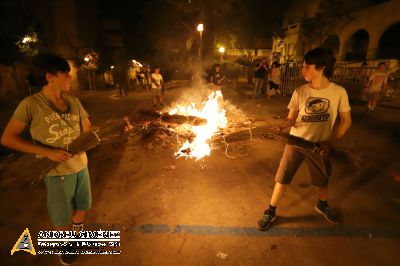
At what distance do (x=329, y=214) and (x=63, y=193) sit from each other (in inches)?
150

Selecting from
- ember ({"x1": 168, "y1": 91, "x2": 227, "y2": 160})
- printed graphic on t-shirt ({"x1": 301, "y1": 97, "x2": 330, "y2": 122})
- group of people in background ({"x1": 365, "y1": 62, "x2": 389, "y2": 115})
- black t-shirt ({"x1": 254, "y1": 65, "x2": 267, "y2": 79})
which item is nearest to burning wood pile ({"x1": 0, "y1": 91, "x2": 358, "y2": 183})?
ember ({"x1": 168, "y1": 91, "x2": 227, "y2": 160})

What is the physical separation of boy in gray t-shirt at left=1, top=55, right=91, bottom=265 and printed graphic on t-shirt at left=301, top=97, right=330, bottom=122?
117 inches

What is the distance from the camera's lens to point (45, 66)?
94.3 inches

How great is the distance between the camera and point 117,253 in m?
3.16

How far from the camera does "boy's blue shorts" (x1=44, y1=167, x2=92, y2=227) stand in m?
2.61

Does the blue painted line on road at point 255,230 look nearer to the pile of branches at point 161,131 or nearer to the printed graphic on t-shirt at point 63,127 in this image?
the pile of branches at point 161,131

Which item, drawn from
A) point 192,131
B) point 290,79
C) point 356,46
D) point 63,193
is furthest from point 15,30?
point 356,46

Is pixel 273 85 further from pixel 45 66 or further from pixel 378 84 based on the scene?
pixel 45 66

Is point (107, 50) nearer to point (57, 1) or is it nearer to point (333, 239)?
point (57, 1)

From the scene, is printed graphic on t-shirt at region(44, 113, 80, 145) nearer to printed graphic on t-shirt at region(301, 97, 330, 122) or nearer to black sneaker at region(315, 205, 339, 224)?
printed graphic on t-shirt at region(301, 97, 330, 122)

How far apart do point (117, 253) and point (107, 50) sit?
3037 centimetres

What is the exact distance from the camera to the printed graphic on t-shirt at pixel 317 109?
10.4ft

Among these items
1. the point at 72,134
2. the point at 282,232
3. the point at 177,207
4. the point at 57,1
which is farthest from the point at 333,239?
the point at 57,1

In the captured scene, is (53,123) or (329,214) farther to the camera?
(329,214)
